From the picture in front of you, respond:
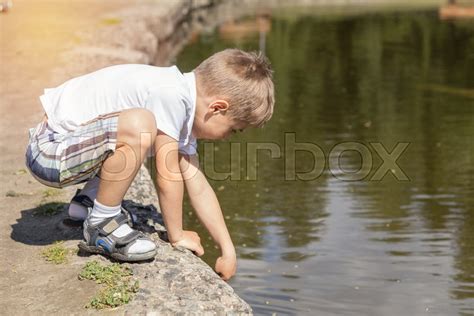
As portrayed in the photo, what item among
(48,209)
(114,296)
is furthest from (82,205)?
(114,296)

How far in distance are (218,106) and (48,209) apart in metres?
1.23

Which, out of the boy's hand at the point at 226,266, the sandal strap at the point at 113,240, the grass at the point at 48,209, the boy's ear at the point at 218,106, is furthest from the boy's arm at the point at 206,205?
the grass at the point at 48,209

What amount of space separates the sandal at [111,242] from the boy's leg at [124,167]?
0.04ft

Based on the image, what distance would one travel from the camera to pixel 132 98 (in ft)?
13.7

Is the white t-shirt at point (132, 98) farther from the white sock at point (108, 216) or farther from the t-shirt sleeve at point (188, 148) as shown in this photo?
the white sock at point (108, 216)

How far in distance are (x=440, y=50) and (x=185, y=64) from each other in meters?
3.89

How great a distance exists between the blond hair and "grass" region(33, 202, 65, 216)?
3.88ft

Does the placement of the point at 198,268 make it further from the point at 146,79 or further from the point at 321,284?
the point at 321,284

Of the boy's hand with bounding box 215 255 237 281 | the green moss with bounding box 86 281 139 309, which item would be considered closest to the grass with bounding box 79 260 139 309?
the green moss with bounding box 86 281 139 309

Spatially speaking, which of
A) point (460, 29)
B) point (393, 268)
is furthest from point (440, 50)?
point (393, 268)

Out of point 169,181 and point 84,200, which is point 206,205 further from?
point 84,200

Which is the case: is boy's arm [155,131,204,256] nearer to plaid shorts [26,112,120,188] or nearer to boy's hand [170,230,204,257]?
boy's hand [170,230,204,257]

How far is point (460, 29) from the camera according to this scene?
18250 mm

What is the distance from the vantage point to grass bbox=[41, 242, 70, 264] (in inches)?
165
